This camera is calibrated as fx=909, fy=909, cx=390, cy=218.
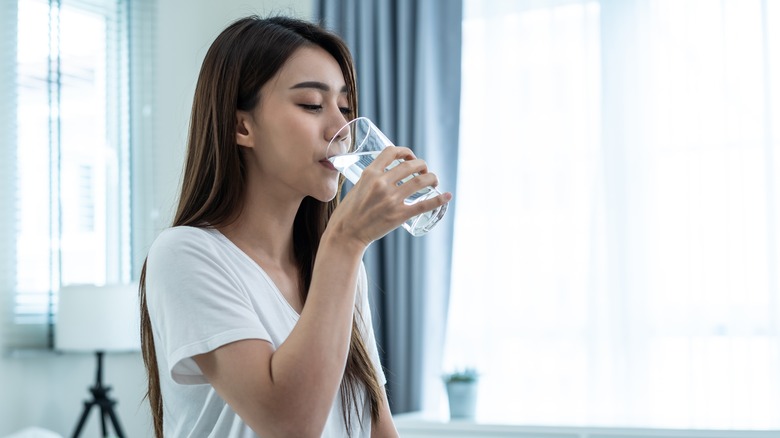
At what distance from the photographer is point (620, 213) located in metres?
Answer: 3.08

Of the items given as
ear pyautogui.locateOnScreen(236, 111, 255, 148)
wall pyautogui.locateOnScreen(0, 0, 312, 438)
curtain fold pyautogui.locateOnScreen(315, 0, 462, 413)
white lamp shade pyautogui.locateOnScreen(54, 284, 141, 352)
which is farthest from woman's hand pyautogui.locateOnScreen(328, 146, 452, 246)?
wall pyautogui.locateOnScreen(0, 0, 312, 438)

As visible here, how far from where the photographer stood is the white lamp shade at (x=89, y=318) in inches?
134

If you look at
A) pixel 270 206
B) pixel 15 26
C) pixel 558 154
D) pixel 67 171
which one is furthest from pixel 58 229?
pixel 270 206

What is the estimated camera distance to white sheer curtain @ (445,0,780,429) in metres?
2.87

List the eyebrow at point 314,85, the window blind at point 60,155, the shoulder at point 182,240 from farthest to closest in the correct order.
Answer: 1. the window blind at point 60,155
2. the eyebrow at point 314,85
3. the shoulder at point 182,240

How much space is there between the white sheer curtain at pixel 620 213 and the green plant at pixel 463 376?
0.52ft

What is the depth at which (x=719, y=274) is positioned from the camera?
2.90 m

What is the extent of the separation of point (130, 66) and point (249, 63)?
3091 millimetres

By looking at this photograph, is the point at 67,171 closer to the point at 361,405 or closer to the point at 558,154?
the point at 558,154

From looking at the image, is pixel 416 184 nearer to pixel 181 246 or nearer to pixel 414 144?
pixel 181 246

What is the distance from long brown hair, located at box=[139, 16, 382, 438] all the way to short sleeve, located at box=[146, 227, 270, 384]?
0.32 feet

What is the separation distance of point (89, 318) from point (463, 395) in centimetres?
145

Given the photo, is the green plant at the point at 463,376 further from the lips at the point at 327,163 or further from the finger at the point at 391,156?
the finger at the point at 391,156

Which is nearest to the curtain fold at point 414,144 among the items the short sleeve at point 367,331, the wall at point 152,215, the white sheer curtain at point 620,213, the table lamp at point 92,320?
the white sheer curtain at point 620,213
